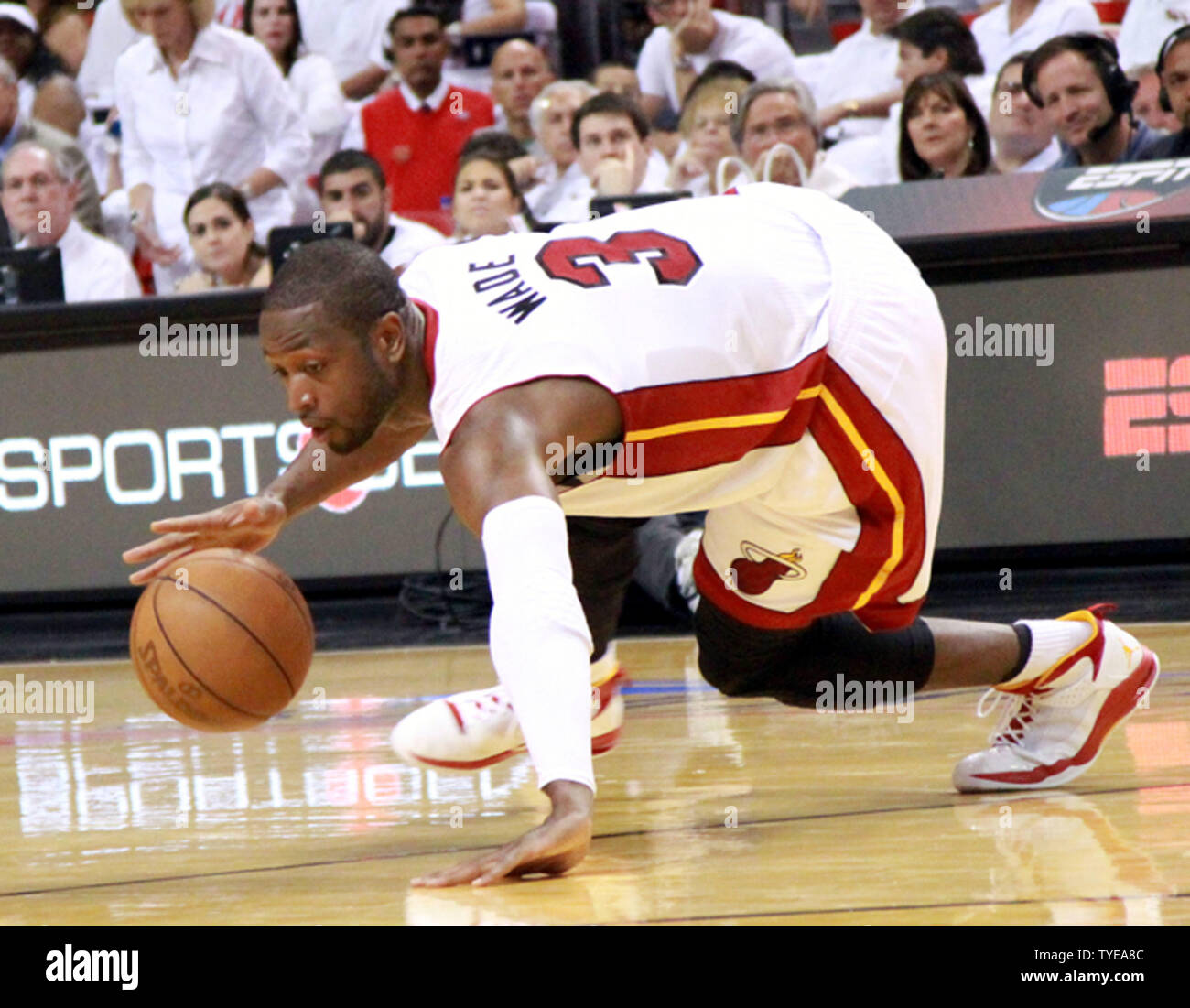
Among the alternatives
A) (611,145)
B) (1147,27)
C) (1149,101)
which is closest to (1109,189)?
(1149,101)

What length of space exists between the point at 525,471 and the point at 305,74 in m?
6.06

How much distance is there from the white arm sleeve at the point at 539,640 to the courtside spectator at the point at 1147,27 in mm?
5189

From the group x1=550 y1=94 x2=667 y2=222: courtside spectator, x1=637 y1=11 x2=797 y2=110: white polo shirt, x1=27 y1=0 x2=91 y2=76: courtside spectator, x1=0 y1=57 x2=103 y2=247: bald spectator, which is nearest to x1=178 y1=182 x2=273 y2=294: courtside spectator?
x1=0 y1=57 x2=103 y2=247: bald spectator

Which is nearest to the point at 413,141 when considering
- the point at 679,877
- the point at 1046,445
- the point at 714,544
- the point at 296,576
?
the point at 296,576

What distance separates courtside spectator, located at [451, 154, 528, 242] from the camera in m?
6.32

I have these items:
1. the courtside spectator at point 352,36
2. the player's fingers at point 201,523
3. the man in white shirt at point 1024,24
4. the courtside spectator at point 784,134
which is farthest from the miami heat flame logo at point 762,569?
the courtside spectator at point 352,36

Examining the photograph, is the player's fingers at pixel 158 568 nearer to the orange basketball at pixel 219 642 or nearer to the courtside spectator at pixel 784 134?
the orange basketball at pixel 219 642

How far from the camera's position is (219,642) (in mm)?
2977

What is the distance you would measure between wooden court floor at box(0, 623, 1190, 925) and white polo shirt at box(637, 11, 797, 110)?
12.6 ft

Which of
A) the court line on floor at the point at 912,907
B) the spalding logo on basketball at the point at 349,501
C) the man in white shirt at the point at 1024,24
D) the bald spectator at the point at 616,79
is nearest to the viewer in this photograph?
the court line on floor at the point at 912,907
